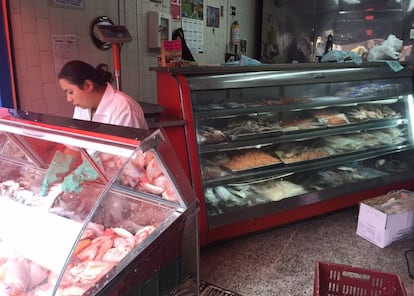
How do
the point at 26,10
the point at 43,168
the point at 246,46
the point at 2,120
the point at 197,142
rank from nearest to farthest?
the point at 2,120 < the point at 43,168 < the point at 197,142 < the point at 26,10 < the point at 246,46

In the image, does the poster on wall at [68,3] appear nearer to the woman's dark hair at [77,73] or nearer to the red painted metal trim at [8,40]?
the red painted metal trim at [8,40]

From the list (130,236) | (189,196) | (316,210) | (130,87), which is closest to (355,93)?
(316,210)

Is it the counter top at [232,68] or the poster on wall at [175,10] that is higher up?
the poster on wall at [175,10]

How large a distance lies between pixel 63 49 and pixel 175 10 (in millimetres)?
1561

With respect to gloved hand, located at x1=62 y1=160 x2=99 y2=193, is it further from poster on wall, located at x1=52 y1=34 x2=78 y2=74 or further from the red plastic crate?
poster on wall, located at x1=52 y1=34 x2=78 y2=74

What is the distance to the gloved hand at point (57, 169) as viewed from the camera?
62.9 inches

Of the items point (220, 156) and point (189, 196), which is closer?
point (189, 196)

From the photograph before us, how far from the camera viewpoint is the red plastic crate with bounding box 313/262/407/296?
2006mm

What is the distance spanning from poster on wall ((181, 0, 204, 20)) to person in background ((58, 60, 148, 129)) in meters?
2.52

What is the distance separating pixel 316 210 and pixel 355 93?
4.34ft

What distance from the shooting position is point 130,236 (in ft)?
4.73

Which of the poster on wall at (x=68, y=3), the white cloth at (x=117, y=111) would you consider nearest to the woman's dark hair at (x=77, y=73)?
the white cloth at (x=117, y=111)

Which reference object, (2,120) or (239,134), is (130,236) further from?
(239,134)

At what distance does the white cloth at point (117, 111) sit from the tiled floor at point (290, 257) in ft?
4.27
